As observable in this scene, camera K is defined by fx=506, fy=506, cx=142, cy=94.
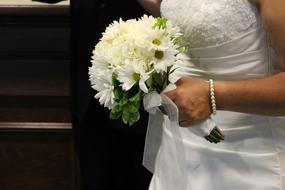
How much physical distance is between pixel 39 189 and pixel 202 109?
3.79 feet

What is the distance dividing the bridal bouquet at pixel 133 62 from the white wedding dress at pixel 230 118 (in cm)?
8

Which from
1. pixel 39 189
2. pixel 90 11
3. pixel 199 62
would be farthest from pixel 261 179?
pixel 39 189

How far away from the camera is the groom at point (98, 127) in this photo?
162 centimetres

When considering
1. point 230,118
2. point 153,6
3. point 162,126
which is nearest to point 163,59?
point 230,118

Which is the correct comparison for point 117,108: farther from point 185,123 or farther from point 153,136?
point 153,136

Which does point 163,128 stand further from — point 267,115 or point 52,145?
point 52,145

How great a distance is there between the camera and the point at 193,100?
104 cm

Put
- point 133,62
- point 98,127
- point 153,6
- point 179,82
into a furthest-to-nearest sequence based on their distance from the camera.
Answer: point 98,127
point 153,6
point 179,82
point 133,62

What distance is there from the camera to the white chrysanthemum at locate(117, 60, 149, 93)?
3.17 feet

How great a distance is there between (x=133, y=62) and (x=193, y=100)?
0.16 metres

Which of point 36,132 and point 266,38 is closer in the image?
point 266,38

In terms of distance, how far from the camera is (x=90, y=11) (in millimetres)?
1606

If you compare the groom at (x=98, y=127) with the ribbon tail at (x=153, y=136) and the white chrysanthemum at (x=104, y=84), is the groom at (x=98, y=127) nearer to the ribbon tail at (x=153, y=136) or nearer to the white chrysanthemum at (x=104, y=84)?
the ribbon tail at (x=153, y=136)

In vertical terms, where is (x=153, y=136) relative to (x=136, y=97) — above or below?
below
